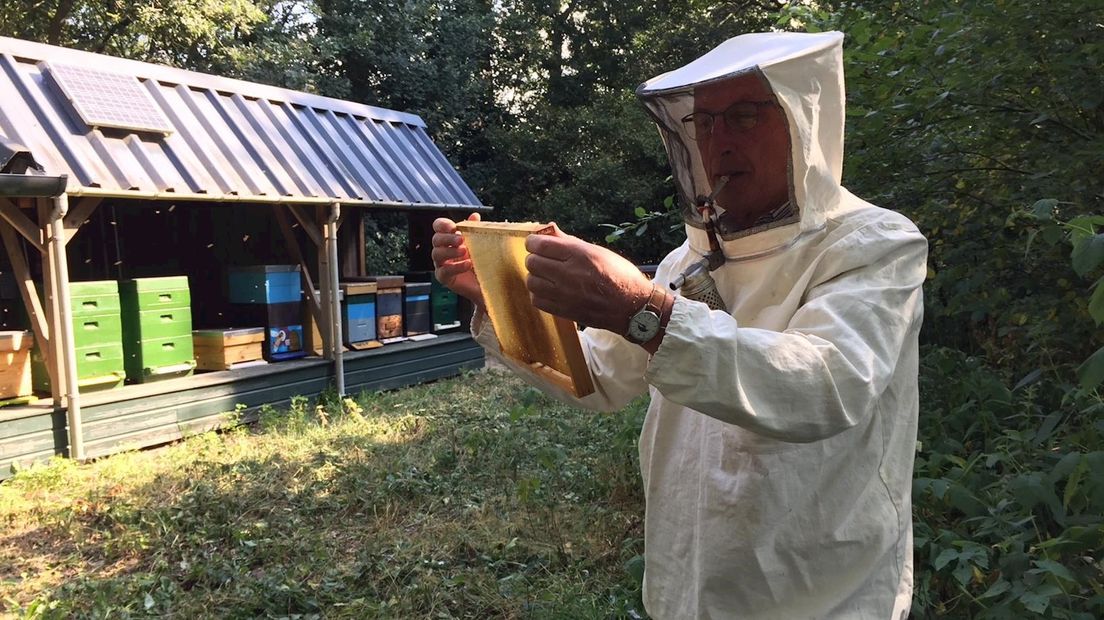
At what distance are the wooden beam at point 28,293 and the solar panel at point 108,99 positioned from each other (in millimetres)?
1001

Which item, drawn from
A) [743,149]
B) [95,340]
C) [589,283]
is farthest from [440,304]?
[589,283]

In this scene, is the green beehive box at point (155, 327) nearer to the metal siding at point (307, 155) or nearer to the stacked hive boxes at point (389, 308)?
the metal siding at point (307, 155)

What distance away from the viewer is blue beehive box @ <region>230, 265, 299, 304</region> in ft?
22.0

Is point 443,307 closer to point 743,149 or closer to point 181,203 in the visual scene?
point 181,203

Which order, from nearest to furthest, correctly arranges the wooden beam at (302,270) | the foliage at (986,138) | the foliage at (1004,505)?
the foliage at (1004,505)
the foliage at (986,138)
the wooden beam at (302,270)

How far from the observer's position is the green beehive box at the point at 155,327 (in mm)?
5785

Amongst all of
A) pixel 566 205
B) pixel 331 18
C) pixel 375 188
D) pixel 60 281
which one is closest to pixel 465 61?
pixel 331 18

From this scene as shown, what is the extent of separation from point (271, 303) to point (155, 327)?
42.9 inches

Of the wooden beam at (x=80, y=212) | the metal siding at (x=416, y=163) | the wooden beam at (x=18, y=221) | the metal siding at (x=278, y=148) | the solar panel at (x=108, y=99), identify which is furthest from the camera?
the metal siding at (x=416, y=163)

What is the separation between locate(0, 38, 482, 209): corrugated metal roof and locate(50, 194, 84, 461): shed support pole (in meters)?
0.34

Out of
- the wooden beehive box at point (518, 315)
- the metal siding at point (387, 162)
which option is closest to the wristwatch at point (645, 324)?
the wooden beehive box at point (518, 315)

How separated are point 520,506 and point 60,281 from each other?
348 centimetres

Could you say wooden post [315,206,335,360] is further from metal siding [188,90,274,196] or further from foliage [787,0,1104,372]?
foliage [787,0,1104,372]

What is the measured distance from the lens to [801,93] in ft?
3.83
